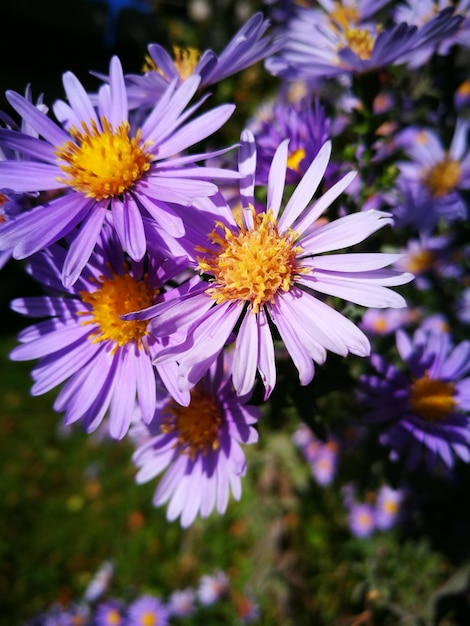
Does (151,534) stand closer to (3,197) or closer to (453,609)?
(453,609)

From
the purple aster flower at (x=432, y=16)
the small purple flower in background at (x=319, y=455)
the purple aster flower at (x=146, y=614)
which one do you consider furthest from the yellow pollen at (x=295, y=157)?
the purple aster flower at (x=146, y=614)

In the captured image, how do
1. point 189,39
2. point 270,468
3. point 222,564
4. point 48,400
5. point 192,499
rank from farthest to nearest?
point 189,39 < point 48,400 < point 222,564 < point 270,468 < point 192,499

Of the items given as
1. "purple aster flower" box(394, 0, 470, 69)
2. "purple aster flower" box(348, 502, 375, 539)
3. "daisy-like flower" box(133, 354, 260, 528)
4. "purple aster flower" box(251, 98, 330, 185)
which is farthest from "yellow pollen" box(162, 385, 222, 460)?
"purple aster flower" box(348, 502, 375, 539)

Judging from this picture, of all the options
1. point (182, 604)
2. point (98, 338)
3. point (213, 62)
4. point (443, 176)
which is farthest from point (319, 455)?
point (213, 62)

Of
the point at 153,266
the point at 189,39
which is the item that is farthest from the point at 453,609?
the point at 189,39

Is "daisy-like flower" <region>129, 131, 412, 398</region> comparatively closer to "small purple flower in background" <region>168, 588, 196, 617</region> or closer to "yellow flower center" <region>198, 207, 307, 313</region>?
"yellow flower center" <region>198, 207, 307, 313</region>

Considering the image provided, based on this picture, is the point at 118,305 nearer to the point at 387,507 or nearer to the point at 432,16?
the point at 432,16
